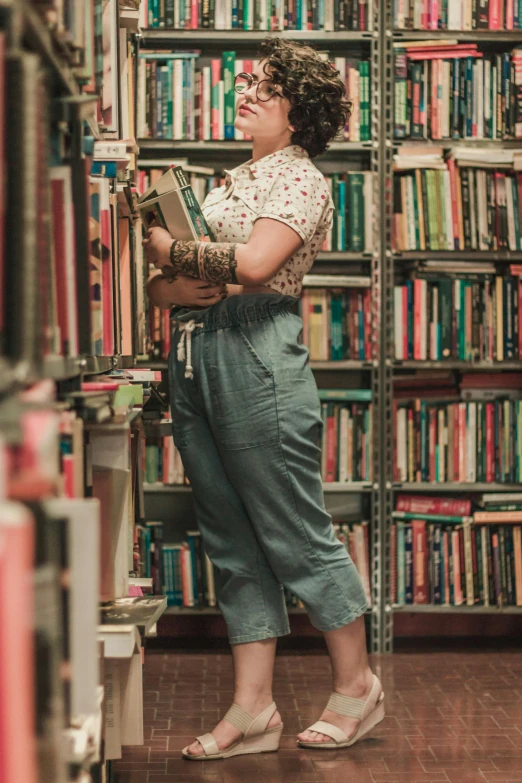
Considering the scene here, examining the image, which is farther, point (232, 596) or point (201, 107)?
point (201, 107)

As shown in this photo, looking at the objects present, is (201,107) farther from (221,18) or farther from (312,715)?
(312,715)

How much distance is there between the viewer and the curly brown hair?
6.50ft

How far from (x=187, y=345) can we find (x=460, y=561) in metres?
1.38

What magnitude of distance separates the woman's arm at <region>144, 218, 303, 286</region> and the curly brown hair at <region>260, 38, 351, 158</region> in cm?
29

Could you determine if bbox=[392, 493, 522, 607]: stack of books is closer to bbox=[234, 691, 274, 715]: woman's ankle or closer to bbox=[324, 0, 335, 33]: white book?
bbox=[234, 691, 274, 715]: woman's ankle

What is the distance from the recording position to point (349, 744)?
2.05 metres

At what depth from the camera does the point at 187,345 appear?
1.98 m

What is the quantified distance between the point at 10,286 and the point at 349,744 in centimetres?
161

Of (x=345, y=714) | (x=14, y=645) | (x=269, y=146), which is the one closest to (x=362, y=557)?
(x=345, y=714)

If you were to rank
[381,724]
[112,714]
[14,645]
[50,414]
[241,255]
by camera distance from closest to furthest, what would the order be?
[14,645], [50,414], [112,714], [241,255], [381,724]

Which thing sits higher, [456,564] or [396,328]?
[396,328]

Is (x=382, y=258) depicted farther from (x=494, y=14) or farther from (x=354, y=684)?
Answer: (x=354, y=684)

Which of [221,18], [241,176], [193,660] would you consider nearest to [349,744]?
[193,660]

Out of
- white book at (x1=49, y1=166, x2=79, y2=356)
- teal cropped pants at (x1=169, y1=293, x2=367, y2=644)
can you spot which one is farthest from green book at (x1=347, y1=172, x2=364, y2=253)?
white book at (x1=49, y1=166, x2=79, y2=356)
